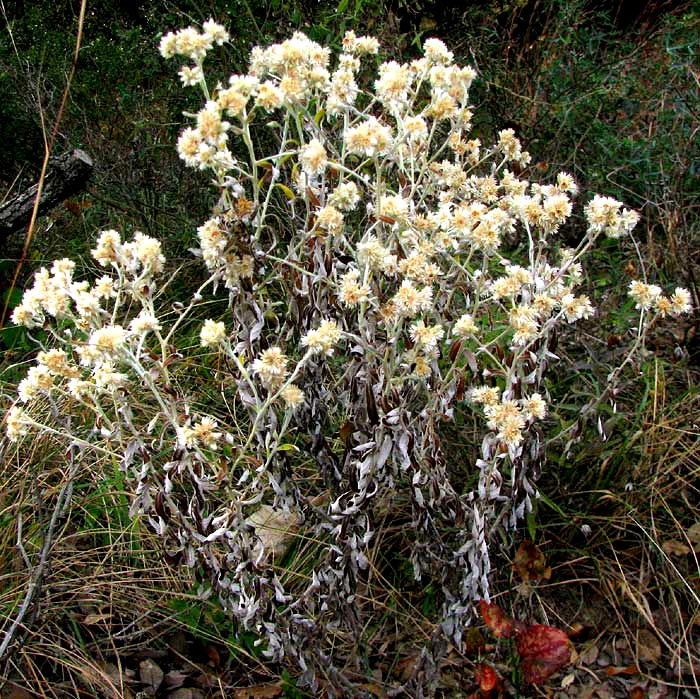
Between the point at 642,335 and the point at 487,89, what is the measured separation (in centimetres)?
203

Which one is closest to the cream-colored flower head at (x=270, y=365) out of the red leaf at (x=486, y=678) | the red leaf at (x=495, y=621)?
the red leaf at (x=495, y=621)

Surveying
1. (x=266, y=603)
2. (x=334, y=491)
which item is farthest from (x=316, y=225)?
(x=266, y=603)

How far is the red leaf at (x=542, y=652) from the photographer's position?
1.79 m

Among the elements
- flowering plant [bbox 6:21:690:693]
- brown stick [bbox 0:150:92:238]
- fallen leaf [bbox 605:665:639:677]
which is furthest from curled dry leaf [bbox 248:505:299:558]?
brown stick [bbox 0:150:92:238]

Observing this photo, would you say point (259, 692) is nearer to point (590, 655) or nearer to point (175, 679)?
point (175, 679)

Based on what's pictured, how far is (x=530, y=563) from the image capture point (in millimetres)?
2053

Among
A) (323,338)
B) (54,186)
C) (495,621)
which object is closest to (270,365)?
(323,338)

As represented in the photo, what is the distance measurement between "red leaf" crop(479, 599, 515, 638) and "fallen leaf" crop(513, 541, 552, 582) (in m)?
0.27

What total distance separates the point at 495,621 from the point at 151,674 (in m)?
0.88

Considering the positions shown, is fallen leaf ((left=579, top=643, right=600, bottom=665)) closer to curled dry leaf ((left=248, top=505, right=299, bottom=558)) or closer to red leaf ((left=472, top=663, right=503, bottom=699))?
red leaf ((left=472, top=663, right=503, bottom=699))

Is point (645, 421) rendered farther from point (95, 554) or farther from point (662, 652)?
point (95, 554)

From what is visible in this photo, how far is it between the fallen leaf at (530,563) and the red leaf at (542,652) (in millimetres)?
232

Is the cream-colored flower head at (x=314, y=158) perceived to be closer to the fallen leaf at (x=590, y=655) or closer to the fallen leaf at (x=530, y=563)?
the fallen leaf at (x=530, y=563)

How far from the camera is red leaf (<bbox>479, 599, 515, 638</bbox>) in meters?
1.77
